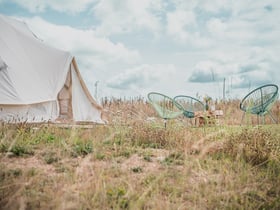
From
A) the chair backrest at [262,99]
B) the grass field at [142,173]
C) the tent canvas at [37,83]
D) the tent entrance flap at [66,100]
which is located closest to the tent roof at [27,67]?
the tent canvas at [37,83]

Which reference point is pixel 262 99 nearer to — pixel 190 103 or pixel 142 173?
pixel 190 103

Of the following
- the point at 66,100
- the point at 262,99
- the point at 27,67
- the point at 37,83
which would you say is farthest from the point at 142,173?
the point at 262,99

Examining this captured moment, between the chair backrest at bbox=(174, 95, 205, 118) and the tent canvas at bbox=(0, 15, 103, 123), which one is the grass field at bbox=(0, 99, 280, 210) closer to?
the tent canvas at bbox=(0, 15, 103, 123)

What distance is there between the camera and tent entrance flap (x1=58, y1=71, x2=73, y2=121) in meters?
10.6

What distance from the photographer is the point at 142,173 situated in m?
3.61

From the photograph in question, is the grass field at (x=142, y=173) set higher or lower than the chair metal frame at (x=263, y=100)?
lower

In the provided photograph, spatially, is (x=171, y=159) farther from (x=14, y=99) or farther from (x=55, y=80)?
(x=55, y=80)

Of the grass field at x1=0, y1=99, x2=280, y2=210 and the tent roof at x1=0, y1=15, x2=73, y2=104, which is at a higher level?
the tent roof at x1=0, y1=15, x2=73, y2=104

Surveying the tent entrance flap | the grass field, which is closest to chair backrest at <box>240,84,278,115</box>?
the tent entrance flap

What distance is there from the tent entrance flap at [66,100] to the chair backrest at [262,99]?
186 inches

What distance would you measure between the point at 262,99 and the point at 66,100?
17.8ft

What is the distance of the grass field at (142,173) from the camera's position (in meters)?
2.79

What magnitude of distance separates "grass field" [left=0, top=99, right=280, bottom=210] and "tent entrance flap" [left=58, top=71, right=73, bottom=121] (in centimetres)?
513

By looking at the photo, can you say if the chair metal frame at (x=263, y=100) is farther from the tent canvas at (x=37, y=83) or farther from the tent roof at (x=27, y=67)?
the tent roof at (x=27, y=67)
